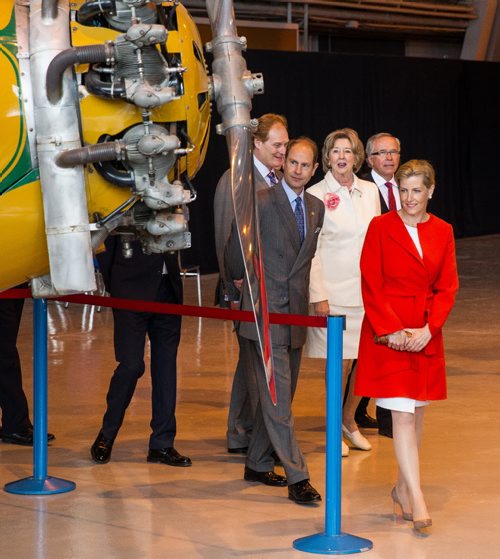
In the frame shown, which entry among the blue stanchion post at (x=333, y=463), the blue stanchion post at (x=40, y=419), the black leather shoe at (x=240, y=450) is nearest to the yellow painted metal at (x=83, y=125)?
the blue stanchion post at (x=333, y=463)

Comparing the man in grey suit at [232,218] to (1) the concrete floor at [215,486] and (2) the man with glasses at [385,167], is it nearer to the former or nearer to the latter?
(1) the concrete floor at [215,486]

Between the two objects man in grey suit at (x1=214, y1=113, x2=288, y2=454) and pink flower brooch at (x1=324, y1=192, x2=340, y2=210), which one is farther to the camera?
pink flower brooch at (x1=324, y1=192, x2=340, y2=210)

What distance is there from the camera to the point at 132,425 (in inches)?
243

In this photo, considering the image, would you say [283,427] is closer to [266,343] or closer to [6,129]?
[266,343]

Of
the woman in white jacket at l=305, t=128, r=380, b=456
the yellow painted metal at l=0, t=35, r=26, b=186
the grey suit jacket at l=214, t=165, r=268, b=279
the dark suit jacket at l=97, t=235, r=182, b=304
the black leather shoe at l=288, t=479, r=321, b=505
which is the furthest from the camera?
the woman in white jacket at l=305, t=128, r=380, b=456

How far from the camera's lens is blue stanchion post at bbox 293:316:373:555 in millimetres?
4145

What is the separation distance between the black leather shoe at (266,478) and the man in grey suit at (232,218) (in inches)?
11.5

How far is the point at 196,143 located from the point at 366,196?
2.93m

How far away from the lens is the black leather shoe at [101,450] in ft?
17.7

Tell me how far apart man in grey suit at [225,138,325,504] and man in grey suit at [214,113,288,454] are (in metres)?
0.07

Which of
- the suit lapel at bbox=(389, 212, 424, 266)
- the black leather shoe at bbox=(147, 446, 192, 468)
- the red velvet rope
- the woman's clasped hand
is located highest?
the suit lapel at bbox=(389, 212, 424, 266)

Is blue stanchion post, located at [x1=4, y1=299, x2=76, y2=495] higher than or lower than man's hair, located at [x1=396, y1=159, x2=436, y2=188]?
lower

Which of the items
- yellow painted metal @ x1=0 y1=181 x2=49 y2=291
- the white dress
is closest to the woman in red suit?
the white dress

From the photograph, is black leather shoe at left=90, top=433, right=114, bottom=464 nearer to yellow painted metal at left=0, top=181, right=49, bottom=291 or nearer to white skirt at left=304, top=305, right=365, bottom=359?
white skirt at left=304, top=305, right=365, bottom=359
